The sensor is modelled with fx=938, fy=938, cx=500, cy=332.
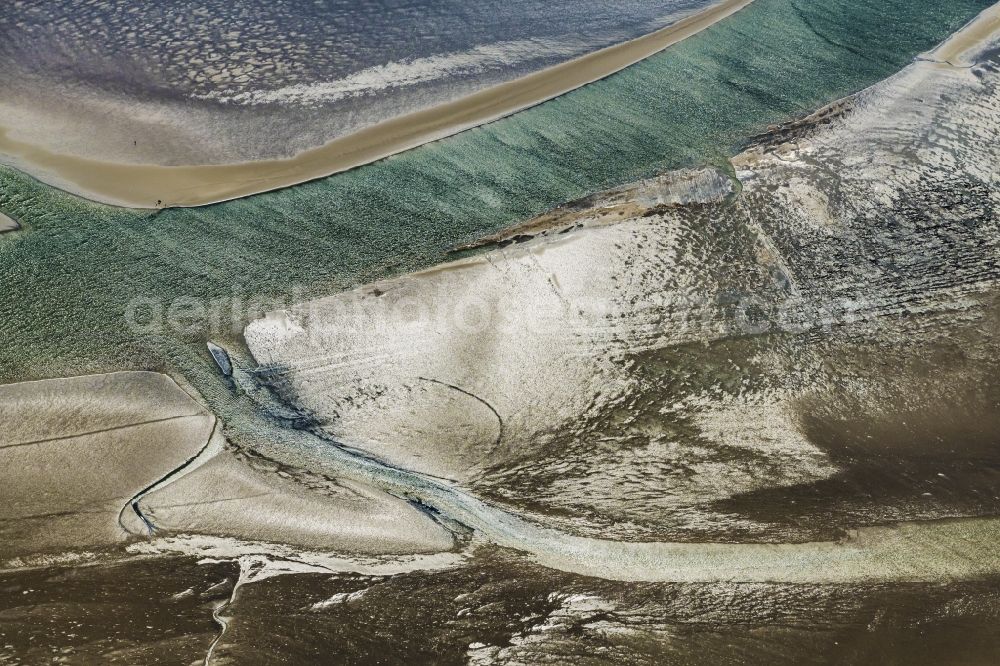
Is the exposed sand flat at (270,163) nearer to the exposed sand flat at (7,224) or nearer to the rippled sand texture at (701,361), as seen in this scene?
the exposed sand flat at (7,224)

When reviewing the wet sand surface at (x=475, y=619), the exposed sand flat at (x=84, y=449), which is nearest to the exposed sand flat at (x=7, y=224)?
the exposed sand flat at (x=84, y=449)

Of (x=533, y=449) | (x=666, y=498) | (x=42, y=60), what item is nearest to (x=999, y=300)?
(x=666, y=498)

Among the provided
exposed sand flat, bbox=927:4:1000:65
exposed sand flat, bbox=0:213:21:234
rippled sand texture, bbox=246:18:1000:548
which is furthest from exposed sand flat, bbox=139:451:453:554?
exposed sand flat, bbox=927:4:1000:65

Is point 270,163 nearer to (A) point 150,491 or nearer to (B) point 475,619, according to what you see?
(A) point 150,491

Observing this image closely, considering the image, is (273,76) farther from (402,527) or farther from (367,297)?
(402,527)

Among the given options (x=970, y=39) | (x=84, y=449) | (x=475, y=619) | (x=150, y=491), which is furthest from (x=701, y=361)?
(x=970, y=39)

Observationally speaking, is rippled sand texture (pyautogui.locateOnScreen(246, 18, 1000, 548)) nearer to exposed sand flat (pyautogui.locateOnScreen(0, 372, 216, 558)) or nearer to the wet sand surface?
the wet sand surface

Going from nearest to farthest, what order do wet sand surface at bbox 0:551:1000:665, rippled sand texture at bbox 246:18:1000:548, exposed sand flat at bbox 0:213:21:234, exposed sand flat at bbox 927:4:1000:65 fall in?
wet sand surface at bbox 0:551:1000:665 < rippled sand texture at bbox 246:18:1000:548 < exposed sand flat at bbox 0:213:21:234 < exposed sand flat at bbox 927:4:1000:65

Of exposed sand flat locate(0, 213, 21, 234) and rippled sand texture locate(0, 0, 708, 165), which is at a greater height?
rippled sand texture locate(0, 0, 708, 165)
